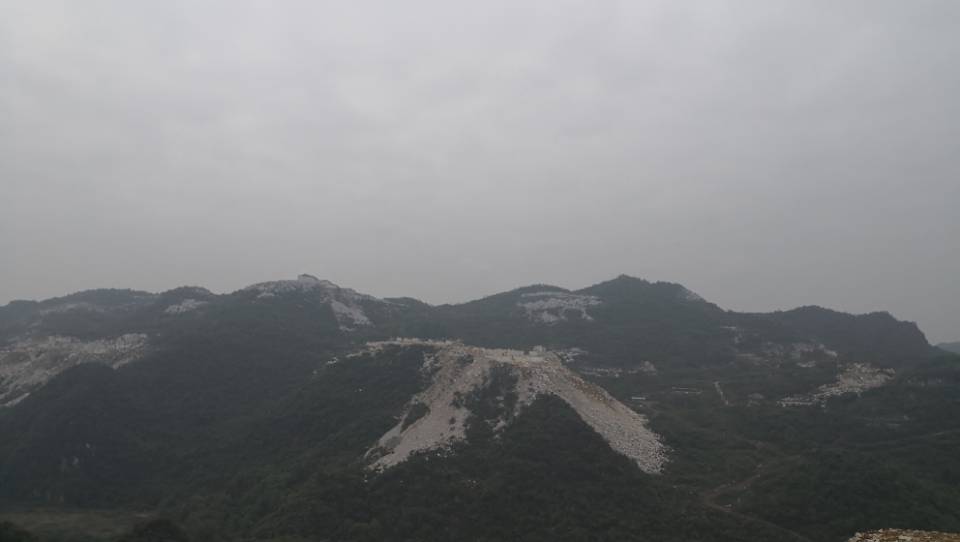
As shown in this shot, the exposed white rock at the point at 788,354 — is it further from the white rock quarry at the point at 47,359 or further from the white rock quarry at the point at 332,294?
the white rock quarry at the point at 47,359

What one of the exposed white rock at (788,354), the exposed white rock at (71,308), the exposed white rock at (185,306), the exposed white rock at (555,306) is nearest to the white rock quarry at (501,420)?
the exposed white rock at (788,354)

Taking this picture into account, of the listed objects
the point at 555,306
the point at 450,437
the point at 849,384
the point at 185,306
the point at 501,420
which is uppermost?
the point at 185,306

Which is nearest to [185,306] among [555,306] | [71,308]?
[71,308]

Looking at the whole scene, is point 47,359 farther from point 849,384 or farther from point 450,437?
point 849,384

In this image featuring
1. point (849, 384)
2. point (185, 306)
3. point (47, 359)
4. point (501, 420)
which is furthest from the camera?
point (185, 306)

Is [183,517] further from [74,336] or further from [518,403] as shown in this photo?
[74,336]

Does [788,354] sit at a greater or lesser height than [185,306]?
lesser

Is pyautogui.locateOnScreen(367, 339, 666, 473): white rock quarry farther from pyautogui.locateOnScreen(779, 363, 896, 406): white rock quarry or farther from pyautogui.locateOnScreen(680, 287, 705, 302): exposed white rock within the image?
pyautogui.locateOnScreen(680, 287, 705, 302): exposed white rock
